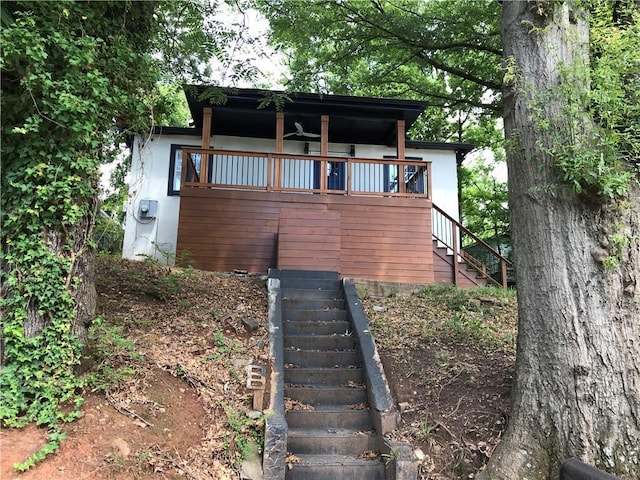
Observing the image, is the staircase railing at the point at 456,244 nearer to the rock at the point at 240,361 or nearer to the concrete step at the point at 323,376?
the concrete step at the point at 323,376

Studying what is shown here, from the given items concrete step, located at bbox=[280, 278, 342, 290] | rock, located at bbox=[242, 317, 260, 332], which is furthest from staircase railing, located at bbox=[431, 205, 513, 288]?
rock, located at bbox=[242, 317, 260, 332]

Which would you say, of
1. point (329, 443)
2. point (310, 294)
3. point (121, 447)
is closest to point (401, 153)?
point (310, 294)

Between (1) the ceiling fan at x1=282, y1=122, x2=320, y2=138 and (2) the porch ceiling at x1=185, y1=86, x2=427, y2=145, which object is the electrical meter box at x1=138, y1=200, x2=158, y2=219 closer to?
(2) the porch ceiling at x1=185, y1=86, x2=427, y2=145

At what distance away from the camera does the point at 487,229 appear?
2109 centimetres

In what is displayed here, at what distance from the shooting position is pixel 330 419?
15.2 ft

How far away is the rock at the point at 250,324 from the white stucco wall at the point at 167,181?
179 inches

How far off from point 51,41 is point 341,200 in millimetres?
6767

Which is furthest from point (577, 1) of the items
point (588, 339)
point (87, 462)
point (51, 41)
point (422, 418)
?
point (87, 462)

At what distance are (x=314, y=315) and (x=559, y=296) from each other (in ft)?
11.7

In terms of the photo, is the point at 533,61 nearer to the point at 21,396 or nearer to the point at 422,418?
the point at 422,418

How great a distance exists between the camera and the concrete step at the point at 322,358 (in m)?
5.51

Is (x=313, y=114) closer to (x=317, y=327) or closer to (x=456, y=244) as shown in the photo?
(x=456, y=244)

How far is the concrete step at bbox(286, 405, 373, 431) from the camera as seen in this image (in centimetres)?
459

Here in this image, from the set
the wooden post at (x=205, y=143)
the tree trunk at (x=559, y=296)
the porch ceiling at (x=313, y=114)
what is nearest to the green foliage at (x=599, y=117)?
the tree trunk at (x=559, y=296)
